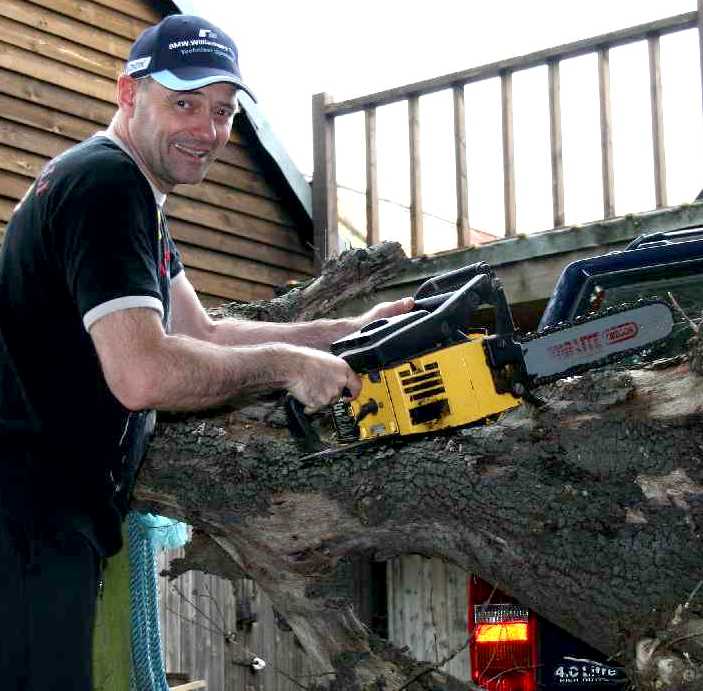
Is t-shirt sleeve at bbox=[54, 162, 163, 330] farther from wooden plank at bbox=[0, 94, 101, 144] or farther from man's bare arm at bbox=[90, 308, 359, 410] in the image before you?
wooden plank at bbox=[0, 94, 101, 144]

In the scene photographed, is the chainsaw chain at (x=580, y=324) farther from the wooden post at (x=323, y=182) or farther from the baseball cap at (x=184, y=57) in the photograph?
the wooden post at (x=323, y=182)

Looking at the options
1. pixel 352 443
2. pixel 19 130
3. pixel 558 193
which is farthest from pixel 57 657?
pixel 19 130

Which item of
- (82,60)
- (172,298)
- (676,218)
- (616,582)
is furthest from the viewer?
(82,60)

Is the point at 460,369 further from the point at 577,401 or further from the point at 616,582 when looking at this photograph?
the point at 616,582

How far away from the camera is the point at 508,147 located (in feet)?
21.9

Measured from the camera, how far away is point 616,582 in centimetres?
238

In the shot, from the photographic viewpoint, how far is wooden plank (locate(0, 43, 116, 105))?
272 inches

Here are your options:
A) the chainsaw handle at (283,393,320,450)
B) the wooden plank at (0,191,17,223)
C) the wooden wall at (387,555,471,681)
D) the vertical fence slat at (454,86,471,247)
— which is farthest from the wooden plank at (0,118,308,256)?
the chainsaw handle at (283,393,320,450)

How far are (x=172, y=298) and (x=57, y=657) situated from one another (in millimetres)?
1215

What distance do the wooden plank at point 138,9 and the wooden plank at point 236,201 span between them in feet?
4.03

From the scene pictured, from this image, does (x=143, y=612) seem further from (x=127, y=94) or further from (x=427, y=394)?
(x=127, y=94)

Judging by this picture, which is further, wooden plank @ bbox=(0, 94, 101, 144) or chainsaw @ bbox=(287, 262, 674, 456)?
wooden plank @ bbox=(0, 94, 101, 144)

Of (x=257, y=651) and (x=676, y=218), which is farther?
(x=257, y=651)

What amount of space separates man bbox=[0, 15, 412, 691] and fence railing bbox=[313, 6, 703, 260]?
13.5 ft
